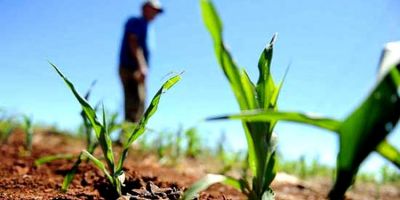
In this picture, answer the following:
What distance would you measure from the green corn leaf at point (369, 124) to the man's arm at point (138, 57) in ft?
15.4

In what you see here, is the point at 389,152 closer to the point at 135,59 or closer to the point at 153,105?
the point at 153,105

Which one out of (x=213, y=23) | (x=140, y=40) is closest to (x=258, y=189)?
(x=213, y=23)

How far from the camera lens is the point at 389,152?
89cm

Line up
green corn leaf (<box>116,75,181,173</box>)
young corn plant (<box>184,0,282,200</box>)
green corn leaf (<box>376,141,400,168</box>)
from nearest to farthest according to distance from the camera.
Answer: green corn leaf (<box>376,141,400,168</box>), young corn plant (<box>184,0,282,200</box>), green corn leaf (<box>116,75,181,173</box>)

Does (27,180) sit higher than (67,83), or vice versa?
(67,83)

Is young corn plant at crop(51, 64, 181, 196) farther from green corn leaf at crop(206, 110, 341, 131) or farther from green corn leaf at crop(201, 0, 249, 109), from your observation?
green corn leaf at crop(206, 110, 341, 131)

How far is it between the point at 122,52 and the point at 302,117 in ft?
15.9

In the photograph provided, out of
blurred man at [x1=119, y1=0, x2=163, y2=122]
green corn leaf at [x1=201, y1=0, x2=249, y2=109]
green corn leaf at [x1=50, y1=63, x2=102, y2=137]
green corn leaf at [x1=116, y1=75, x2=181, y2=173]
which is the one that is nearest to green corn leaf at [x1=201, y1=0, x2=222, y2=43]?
green corn leaf at [x1=201, y1=0, x2=249, y2=109]

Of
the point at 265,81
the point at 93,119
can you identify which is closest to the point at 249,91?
the point at 265,81

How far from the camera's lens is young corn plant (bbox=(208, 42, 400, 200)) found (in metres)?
0.77

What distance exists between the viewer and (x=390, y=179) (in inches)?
228

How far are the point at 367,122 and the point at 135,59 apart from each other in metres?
4.81

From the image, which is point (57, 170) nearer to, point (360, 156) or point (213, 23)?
point (213, 23)

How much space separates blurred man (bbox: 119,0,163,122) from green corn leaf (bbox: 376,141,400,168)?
4684mm
